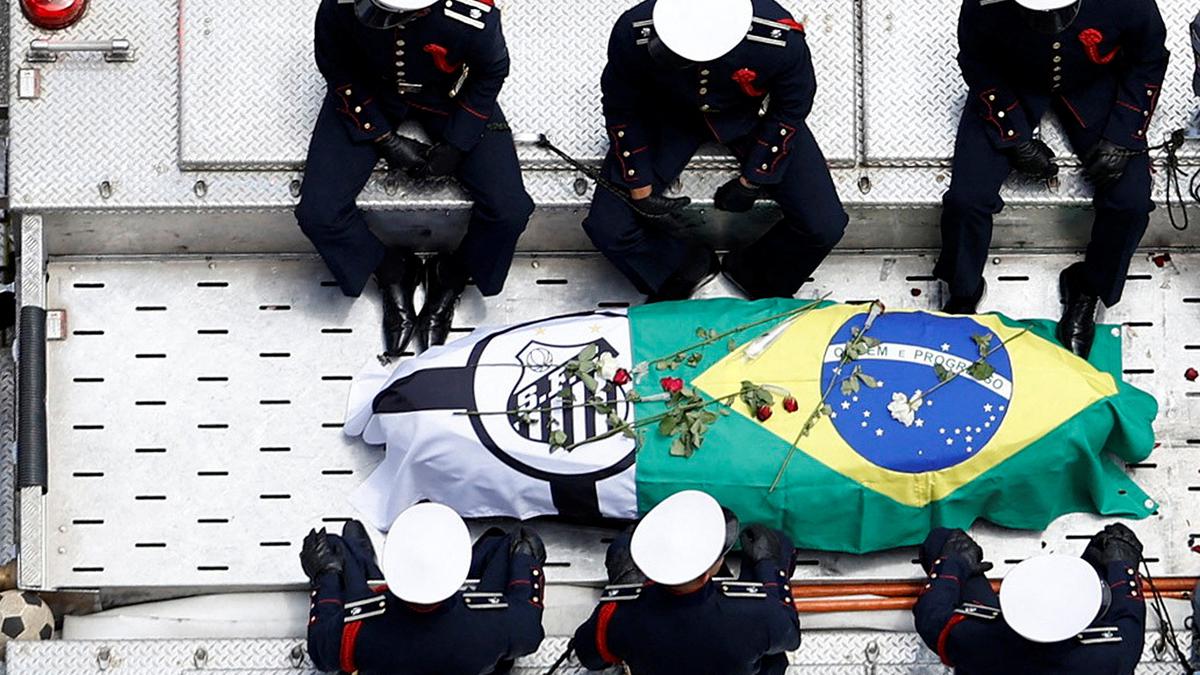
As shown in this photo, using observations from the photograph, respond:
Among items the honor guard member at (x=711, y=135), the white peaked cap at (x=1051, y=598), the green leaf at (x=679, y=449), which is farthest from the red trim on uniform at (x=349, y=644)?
the white peaked cap at (x=1051, y=598)

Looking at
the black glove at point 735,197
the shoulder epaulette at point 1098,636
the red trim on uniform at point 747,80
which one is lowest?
the shoulder epaulette at point 1098,636

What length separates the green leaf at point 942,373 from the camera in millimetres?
7242

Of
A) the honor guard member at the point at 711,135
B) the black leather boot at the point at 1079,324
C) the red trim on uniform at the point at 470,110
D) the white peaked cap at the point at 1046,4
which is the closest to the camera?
the white peaked cap at the point at 1046,4

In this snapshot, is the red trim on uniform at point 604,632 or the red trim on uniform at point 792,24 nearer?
the red trim on uniform at point 604,632

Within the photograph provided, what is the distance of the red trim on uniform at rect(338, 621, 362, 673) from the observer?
22.6ft

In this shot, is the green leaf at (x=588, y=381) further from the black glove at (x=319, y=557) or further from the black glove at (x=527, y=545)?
the black glove at (x=319, y=557)

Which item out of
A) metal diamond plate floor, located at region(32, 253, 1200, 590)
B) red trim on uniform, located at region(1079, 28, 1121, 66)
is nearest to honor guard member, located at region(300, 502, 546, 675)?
metal diamond plate floor, located at region(32, 253, 1200, 590)

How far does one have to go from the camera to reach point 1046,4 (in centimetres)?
690

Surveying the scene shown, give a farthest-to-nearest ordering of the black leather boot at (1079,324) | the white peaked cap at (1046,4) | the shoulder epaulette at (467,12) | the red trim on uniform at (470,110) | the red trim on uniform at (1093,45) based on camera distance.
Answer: the black leather boot at (1079,324) < the red trim on uniform at (470,110) < the red trim on uniform at (1093,45) < the shoulder epaulette at (467,12) < the white peaked cap at (1046,4)

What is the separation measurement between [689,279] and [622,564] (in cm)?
120

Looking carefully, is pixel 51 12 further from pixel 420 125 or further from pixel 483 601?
pixel 483 601

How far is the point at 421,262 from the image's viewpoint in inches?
308

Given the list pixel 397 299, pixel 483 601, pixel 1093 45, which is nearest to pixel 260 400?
pixel 397 299

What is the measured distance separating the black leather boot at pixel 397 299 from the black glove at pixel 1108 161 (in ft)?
8.21
